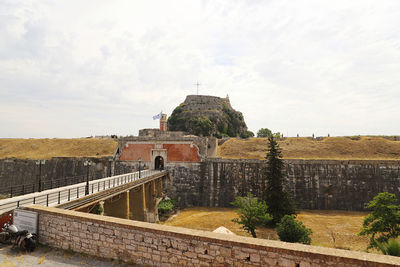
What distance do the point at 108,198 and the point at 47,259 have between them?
722 centimetres

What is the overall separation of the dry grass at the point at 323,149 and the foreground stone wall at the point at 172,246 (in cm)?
2528

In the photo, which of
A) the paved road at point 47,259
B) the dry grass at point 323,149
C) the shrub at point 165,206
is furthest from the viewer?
the dry grass at point 323,149

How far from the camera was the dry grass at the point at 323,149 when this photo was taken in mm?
27906

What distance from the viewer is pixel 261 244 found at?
4.91 m

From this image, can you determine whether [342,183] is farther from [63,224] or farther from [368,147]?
[63,224]

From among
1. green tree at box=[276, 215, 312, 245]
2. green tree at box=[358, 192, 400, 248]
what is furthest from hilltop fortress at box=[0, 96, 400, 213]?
green tree at box=[276, 215, 312, 245]

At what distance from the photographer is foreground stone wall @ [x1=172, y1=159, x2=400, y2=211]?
2267 centimetres

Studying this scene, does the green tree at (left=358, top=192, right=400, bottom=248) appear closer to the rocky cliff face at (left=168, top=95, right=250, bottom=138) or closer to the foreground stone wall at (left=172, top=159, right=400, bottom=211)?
the foreground stone wall at (left=172, top=159, right=400, bottom=211)

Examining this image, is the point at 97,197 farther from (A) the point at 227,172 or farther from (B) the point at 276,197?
(A) the point at 227,172

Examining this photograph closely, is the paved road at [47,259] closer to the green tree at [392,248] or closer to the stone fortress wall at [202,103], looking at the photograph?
the green tree at [392,248]

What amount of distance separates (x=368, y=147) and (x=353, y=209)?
1110cm

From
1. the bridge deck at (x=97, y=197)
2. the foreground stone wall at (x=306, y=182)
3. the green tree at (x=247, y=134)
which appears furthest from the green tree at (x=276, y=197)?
the green tree at (x=247, y=134)

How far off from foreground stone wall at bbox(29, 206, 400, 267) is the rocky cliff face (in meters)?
43.7

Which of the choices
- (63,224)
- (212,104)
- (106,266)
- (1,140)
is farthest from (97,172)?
(212,104)
